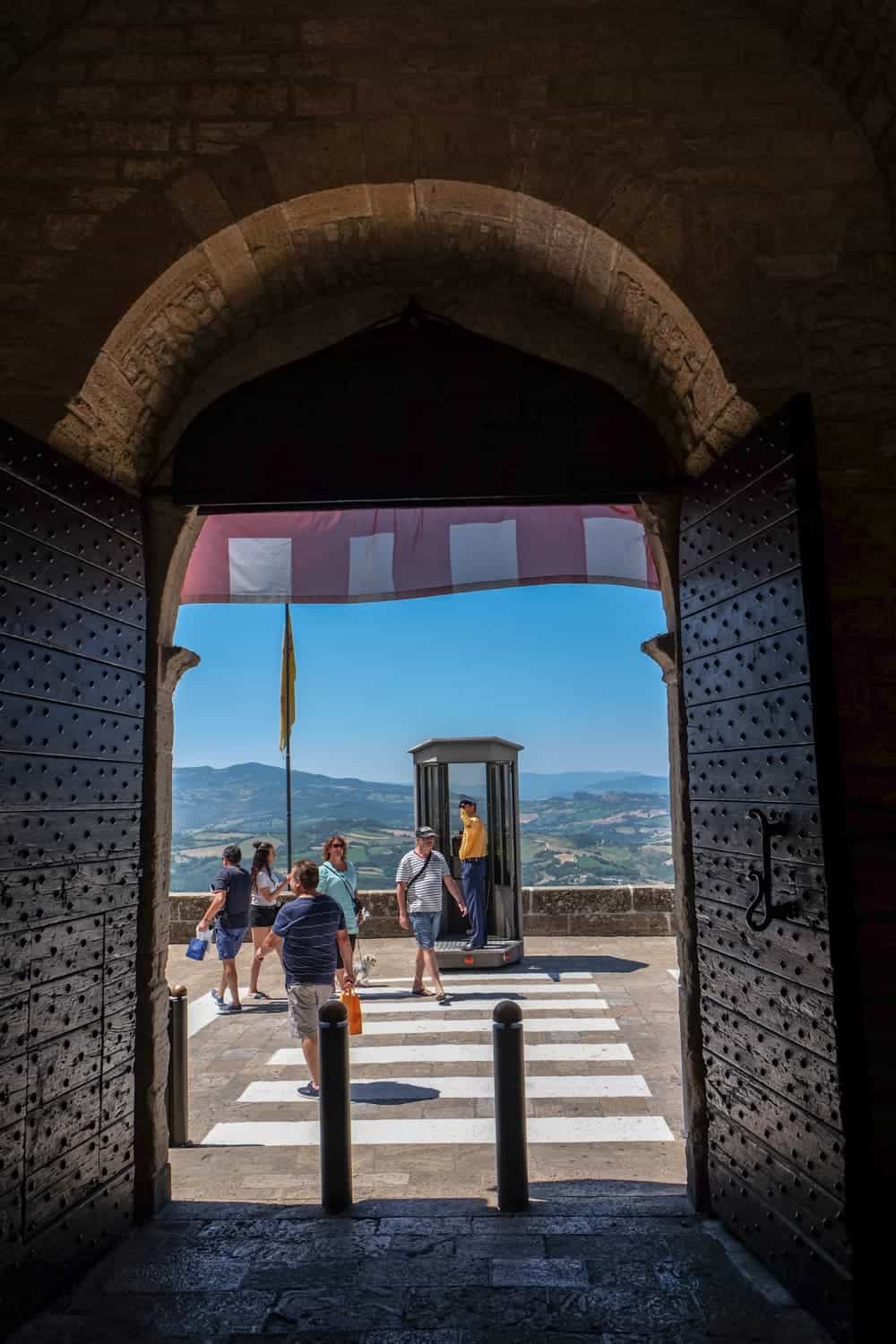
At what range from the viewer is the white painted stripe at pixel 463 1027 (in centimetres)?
656

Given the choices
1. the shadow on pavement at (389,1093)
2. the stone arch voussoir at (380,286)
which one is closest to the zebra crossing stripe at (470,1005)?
the shadow on pavement at (389,1093)

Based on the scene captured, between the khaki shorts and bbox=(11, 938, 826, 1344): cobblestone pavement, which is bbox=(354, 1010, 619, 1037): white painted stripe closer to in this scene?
bbox=(11, 938, 826, 1344): cobblestone pavement

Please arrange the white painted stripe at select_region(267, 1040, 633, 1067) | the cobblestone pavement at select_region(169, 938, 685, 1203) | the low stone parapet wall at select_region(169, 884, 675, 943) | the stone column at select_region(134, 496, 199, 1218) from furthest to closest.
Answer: the low stone parapet wall at select_region(169, 884, 675, 943), the white painted stripe at select_region(267, 1040, 633, 1067), the cobblestone pavement at select_region(169, 938, 685, 1203), the stone column at select_region(134, 496, 199, 1218)

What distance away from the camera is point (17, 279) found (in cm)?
345

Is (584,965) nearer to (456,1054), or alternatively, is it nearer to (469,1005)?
(469,1005)

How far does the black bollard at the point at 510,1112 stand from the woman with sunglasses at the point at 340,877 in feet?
10.4

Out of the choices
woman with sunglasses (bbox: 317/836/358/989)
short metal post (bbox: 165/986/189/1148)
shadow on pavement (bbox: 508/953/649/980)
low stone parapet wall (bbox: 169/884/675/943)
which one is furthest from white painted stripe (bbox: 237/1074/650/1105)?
low stone parapet wall (bbox: 169/884/675/943)

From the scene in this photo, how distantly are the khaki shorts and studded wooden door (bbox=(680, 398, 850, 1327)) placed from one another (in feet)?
7.60

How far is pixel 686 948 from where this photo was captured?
3793 mm

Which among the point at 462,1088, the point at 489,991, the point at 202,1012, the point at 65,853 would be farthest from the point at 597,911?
the point at 65,853

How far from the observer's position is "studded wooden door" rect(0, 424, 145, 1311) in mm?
2932

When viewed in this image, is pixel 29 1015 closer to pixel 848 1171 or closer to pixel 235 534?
pixel 848 1171

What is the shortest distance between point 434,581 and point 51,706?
14.1ft

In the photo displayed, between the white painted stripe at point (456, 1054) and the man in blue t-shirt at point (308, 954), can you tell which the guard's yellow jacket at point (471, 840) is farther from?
the man in blue t-shirt at point (308, 954)
